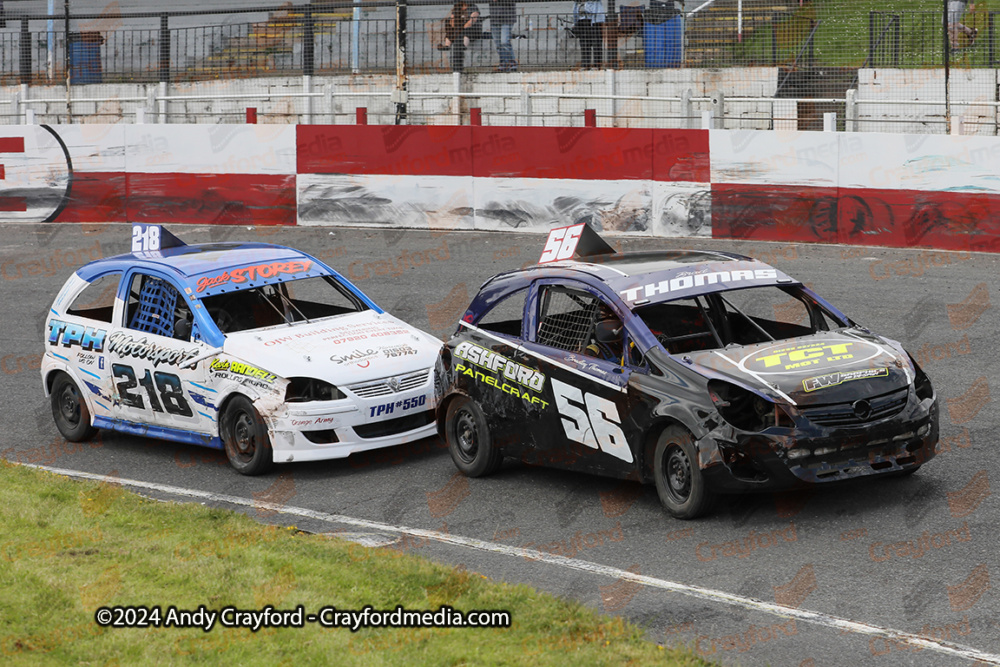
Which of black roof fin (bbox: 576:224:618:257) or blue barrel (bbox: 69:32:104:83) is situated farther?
blue barrel (bbox: 69:32:104:83)

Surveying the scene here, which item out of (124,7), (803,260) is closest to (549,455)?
(803,260)

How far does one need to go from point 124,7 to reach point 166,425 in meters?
21.4

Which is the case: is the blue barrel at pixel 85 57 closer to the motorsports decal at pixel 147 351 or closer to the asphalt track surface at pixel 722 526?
the asphalt track surface at pixel 722 526

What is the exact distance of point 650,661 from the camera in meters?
5.38

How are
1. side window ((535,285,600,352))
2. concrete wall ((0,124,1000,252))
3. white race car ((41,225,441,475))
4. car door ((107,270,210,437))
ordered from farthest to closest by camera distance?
concrete wall ((0,124,1000,252)) → car door ((107,270,210,437)) → white race car ((41,225,441,475)) → side window ((535,285,600,352))

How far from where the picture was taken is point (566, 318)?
8.55m

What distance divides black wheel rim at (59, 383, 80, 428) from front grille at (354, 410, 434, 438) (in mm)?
2928

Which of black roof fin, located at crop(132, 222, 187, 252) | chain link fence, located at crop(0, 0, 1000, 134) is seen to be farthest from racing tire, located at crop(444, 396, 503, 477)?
chain link fence, located at crop(0, 0, 1000, 134)

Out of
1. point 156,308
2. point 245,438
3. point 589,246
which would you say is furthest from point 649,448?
point 156,308

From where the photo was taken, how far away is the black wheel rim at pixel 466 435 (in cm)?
895

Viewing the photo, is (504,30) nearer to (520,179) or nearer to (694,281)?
(520,179)

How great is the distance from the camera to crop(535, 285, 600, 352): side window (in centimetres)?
836

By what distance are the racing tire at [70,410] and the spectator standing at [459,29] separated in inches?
562

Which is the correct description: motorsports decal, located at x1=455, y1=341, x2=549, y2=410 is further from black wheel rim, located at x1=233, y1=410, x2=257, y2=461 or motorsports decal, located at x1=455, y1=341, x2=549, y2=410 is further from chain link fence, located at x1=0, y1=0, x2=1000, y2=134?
chain link fence, located at x1=0, y1=0, x2=1000, y2=134
